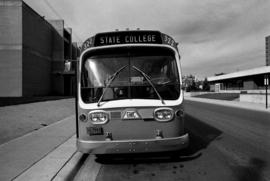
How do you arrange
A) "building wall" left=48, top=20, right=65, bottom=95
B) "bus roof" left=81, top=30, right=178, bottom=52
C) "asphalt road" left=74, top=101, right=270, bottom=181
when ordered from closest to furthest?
"asphalt road" left=74, top=101, right=270, bottom=181
"bus roof" left=81, top=30, right=178, bottom=52
"building wall" left=48, top=20, right=65, bottom=95

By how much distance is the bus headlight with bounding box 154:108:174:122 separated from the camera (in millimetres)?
4141

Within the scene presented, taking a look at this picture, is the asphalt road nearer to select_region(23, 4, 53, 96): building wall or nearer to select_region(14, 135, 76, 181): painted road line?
select_region(14, 135, 76, 181): painted road line

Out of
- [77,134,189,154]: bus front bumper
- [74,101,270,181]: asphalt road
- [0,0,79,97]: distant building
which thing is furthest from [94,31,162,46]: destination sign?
[0,0,79,97]: distant building

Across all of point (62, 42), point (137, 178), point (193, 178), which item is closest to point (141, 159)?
point (137, 178)

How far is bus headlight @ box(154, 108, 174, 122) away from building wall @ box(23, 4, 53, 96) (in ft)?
110

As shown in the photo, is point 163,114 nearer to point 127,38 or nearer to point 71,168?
point 127,38

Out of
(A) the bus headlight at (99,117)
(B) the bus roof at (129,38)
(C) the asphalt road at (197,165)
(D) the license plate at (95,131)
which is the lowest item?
(C) the asphalt road at (197,165)

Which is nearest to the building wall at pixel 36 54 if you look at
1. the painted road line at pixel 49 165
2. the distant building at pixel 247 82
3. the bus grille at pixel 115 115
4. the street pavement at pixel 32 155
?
the street pavement at pixel 32 155

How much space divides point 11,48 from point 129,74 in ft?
111

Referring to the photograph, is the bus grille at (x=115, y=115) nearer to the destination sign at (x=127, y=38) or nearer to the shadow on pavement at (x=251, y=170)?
the destination sign at (x=127, y=38)

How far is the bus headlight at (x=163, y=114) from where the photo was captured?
4.14m

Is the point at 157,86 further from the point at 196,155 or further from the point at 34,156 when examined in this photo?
the point at 34,156

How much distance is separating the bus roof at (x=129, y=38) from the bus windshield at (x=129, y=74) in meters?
0.13

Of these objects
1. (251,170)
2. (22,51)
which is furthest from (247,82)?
(251,170)
